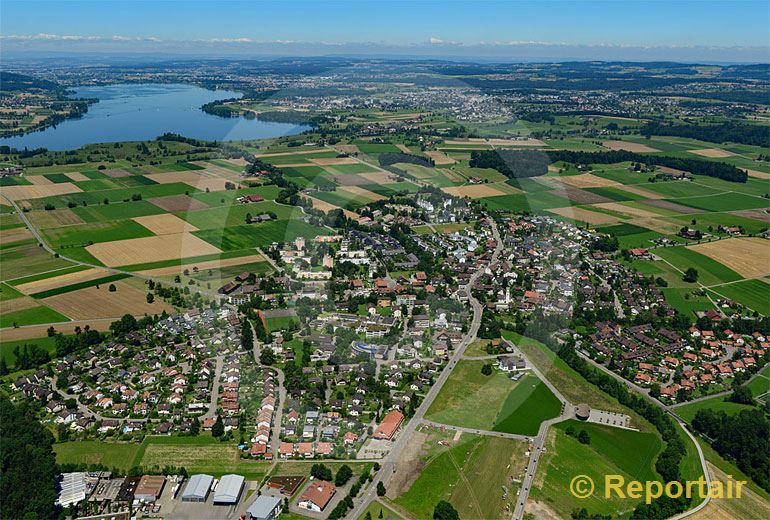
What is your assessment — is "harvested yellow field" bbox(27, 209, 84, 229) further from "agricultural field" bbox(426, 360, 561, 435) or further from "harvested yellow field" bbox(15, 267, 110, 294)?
"agricultural field" bbox(426, 360, 561, 435)

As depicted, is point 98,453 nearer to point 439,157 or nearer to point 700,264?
point 700,264

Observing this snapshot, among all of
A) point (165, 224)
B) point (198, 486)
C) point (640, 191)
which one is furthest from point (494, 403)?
point (640, 191)

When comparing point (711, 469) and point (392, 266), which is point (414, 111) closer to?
point (392, 266)

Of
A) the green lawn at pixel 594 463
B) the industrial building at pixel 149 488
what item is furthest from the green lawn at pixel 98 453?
the green lawn at pixel 594 463

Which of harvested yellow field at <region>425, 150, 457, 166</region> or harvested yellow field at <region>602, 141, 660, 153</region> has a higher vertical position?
harvested yellow field at <region>602, 141, 660, 153</region>

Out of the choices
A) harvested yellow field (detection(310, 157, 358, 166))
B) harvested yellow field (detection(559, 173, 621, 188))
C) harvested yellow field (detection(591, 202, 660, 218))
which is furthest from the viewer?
harvested yellow field (detection(310, 157, 358, 166))

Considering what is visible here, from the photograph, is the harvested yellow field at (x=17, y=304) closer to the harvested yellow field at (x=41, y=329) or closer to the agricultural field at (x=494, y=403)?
the harvested yellow field at (x=41, y=329)

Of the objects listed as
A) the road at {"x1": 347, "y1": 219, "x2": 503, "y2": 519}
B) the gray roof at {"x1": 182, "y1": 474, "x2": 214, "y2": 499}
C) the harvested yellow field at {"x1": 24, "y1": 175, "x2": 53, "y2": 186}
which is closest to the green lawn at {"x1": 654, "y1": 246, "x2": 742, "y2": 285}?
the road at {"x1": 347, "y1": 219, "x2": 503, "y2": 519}
